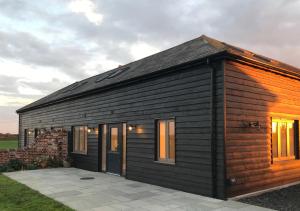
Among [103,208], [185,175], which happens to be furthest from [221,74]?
[103,208]

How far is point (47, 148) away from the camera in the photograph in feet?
52.1

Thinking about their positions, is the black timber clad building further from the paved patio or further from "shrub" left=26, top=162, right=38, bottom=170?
"shrub" left=26, top=162, right=38, bottom=170

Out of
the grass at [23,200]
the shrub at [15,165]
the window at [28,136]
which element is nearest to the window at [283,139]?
the grass at [23,200]

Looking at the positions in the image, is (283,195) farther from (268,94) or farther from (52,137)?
(52,137)

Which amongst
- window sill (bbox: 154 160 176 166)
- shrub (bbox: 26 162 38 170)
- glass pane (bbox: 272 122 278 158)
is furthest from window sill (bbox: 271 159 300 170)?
shrub (bbox: 26 162 38 170)

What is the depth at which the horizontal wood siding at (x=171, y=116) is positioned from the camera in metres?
8.53

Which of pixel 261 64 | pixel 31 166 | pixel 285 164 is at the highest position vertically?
pixel 261 64

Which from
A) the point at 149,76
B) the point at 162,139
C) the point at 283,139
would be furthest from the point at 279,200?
the point at 149,76

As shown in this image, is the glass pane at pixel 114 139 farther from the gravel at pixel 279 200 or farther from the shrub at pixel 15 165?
the gravel at pixel 279 200

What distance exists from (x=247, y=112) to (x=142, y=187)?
3867mm

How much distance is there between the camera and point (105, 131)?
13.6 metres

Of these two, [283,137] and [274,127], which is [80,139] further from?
[283,137]

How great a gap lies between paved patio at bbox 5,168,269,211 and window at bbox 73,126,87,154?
3338 mm

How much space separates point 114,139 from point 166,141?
345cm
